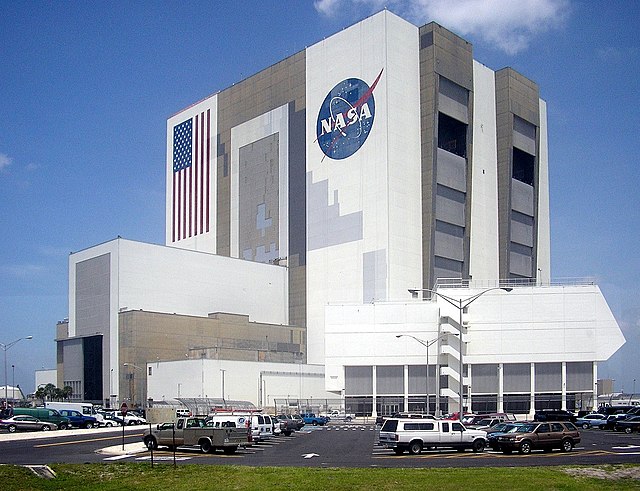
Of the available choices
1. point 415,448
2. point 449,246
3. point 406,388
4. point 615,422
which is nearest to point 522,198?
point 449,246

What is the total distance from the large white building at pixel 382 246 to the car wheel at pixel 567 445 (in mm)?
66055

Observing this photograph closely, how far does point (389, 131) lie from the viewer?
122 metres

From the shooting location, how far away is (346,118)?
130 meters

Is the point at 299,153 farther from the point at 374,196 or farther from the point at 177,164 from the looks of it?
the point at 177,164

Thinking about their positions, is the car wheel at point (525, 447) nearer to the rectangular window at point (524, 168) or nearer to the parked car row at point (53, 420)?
the parked car row at point (53, 420)

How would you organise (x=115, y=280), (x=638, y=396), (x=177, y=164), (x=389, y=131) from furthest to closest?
(x=638, y=396)
(x=177, y=164)
(x=115, y=280)
(x=389, y=131)

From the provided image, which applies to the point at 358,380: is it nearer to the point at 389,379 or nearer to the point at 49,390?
the point at 389,379

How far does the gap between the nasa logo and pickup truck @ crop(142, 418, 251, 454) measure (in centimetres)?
8351

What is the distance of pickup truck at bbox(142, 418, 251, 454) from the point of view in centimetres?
4494

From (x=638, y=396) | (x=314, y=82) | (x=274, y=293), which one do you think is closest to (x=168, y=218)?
(x=274, y=293)

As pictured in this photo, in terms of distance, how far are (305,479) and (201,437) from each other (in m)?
16.0

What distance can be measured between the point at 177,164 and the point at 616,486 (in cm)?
14842

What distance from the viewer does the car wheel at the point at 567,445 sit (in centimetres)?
4467

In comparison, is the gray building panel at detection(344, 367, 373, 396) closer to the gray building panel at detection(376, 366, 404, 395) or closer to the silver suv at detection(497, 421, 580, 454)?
the gray building panel at detection(376, 366, 404, 395)
